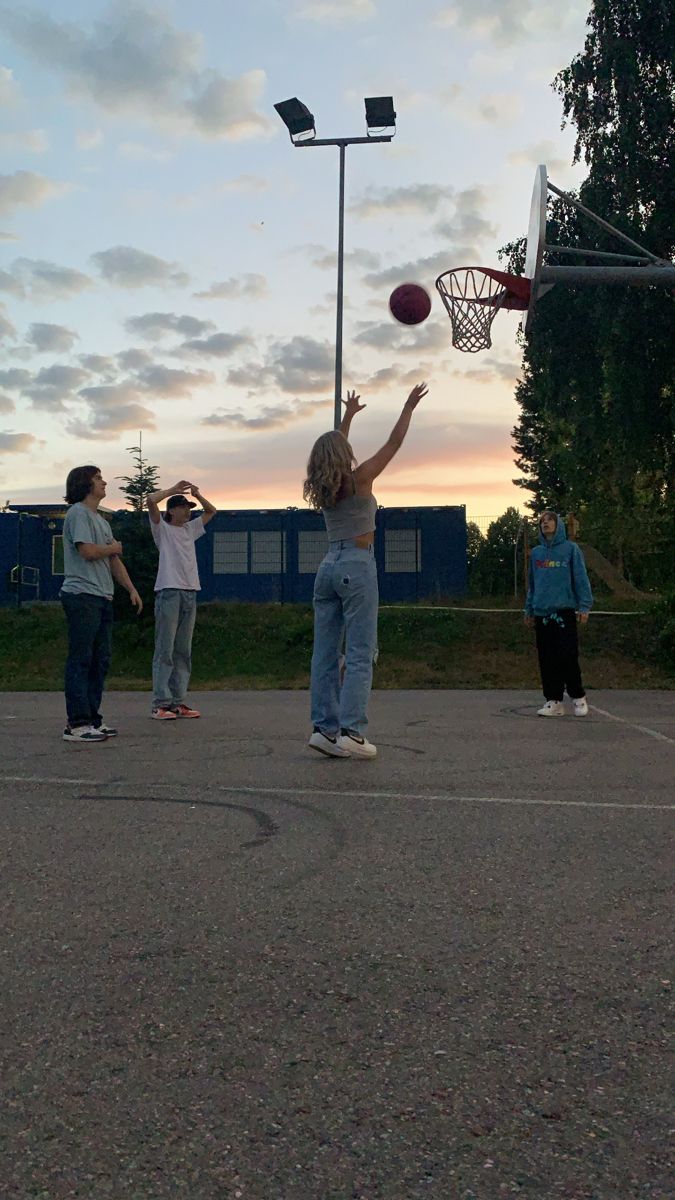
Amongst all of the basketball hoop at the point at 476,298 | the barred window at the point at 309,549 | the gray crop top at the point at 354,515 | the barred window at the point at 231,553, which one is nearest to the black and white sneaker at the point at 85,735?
the gray crop top at the point at 354,515

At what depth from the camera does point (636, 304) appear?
73.5 feet

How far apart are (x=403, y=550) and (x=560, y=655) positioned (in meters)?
22.7

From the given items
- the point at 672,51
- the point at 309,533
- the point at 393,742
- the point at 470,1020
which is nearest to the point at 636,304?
the point at 672,51

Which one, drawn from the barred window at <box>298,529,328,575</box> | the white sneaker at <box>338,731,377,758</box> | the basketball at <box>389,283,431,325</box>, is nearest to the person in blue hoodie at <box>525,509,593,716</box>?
the basketball at <box>389,283,431,325</box>

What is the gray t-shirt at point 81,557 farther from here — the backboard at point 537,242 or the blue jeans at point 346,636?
the backboard at point 537,242

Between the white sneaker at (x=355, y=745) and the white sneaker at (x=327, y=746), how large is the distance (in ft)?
0.08

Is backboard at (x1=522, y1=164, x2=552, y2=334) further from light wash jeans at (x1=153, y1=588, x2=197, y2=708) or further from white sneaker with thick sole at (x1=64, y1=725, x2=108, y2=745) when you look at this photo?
white sneaker with thick sole at (x1=64, y1=725, x2=108, y2=745)

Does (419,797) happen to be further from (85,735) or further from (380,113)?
(380,113)

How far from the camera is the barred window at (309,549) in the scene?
32.8m

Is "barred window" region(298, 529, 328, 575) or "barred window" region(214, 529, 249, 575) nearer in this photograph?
"barred window" region(298, 529, 328, 575)

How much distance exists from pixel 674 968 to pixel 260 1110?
1256 mm

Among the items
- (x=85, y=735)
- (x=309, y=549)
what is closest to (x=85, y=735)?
(x=85, y=735)

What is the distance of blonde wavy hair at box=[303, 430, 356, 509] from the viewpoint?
6.77 metres

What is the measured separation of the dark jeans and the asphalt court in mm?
2316
